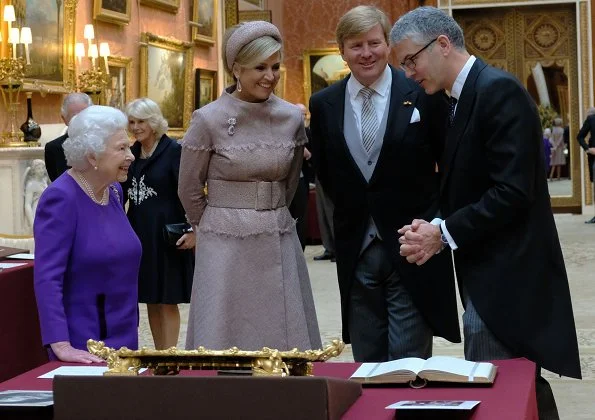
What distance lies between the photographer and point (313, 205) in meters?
17.8

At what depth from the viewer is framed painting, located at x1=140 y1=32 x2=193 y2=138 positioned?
50.7ft

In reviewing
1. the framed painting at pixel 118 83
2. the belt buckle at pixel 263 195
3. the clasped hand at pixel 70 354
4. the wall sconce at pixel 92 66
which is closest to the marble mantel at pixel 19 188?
the wall sconce at pixel 92 66

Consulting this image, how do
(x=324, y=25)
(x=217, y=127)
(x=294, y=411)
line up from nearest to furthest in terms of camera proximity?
A: (x=294, y=411), (x=217, y=127), (x=324, y=25)

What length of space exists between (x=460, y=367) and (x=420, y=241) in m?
0.86

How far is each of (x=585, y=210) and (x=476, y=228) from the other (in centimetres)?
1911

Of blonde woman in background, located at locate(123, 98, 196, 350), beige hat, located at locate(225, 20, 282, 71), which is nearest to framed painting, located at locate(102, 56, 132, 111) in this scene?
blonde woman in background, located at locate(123, 98, 196, 350)

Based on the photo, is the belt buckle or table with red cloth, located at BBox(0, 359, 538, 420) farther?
the belt buckle

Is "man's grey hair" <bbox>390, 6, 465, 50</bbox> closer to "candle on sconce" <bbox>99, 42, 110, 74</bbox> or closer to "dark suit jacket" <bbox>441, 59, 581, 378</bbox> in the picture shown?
"dark suit jacket" <bbox>441, 59, 581, 378</bbox>

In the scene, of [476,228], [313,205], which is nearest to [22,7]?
[313,205]

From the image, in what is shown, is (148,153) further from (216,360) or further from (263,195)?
(216,360)

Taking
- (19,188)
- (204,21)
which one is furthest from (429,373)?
(204,21)

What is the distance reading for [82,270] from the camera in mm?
4371

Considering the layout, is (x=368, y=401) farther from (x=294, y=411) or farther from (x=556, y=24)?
(x=556, y=24)

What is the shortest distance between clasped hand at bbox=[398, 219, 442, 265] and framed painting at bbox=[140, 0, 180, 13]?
12215mm
